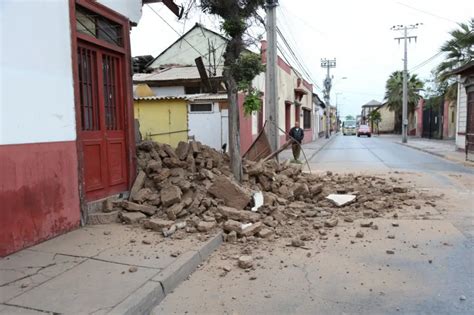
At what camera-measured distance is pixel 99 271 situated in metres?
4.49

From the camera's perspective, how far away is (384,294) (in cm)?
423

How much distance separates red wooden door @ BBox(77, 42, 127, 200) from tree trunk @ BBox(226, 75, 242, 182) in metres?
2.29

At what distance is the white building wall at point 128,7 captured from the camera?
7.15 m

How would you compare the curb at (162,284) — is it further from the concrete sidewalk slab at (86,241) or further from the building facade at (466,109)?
the building facade at (466,109)

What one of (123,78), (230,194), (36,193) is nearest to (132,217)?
(36,193)

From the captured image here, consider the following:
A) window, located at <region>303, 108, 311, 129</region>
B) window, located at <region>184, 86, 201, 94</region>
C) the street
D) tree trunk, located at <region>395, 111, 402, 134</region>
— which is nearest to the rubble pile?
the street

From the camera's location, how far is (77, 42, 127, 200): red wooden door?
6.66 metres

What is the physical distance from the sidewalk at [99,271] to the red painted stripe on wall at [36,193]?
0.18 meters

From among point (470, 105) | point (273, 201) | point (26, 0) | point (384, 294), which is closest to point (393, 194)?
point (273, 201)

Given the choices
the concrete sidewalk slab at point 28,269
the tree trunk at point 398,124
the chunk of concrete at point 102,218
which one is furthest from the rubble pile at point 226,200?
the tree trunk at point 398,124

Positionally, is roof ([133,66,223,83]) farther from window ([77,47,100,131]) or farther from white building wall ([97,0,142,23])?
window ([77,47,100,131])

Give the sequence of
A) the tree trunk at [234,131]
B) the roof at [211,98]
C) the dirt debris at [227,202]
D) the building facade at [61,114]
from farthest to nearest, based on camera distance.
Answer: the roof at [211,98] < the tree trunk at [234,131] < the dirt debris at [227,202] < the building facade at [61,114]

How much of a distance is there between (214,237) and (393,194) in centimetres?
519

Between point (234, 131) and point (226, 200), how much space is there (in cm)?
213
